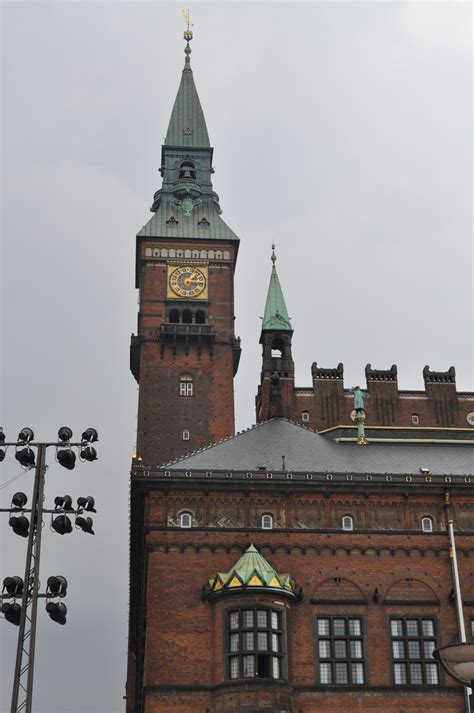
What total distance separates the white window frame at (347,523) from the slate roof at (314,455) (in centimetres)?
238

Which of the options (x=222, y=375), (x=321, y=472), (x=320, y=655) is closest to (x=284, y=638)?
(x=320, y=655)

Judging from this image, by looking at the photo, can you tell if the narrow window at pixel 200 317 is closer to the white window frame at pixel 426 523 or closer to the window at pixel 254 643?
the white window frame at pixel 426 523

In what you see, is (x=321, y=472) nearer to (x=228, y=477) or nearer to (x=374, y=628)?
(x=228, y=477)

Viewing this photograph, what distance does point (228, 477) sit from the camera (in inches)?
1876

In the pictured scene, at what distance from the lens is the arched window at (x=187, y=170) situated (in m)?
85.3

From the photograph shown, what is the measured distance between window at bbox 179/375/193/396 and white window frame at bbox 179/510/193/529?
87.0 feet

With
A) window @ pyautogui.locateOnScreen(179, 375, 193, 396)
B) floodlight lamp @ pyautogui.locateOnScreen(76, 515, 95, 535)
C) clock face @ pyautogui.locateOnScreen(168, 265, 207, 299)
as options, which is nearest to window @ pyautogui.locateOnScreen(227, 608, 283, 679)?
floodlight lamp @ pyautogui.locateOnScreen(76, 515, 95, 535)

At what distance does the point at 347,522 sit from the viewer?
48.0 m

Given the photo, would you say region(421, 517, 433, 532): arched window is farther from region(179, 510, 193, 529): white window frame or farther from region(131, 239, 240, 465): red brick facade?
region(131, 239, 240, 465): red brick facade

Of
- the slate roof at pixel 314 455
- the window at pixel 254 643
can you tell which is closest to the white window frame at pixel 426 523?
the slate roof at pixel 314 455

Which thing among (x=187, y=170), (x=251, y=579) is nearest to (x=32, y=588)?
(x=251, y=579)

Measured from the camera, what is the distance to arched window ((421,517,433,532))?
48.1 metres

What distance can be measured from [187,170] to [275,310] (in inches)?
843

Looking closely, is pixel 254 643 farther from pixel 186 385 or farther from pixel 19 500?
pixel 186 385
